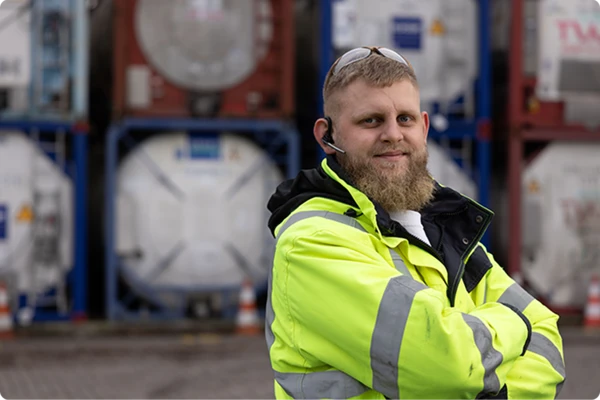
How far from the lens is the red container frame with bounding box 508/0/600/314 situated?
1022 centimetres

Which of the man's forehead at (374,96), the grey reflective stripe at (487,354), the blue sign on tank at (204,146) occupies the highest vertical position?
the man's forehead at (374,96)

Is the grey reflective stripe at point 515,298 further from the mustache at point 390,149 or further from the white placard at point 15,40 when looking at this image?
the white placard at point 15,40

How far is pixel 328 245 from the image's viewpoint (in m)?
1.97

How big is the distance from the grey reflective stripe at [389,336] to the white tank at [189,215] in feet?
26.0

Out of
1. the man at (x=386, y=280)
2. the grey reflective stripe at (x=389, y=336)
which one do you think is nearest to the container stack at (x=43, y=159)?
the man at (x=386, y=280)

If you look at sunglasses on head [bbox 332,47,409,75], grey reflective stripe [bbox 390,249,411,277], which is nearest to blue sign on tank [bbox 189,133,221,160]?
sunglasses on head [bbox 332,47,409,75]

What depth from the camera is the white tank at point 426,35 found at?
10.1m

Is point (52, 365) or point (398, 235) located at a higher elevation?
point (398, 235)

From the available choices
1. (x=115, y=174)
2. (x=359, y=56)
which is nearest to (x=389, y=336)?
(x=359, y=56)

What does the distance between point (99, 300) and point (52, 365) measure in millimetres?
3185

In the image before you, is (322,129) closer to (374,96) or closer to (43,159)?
(374,96)

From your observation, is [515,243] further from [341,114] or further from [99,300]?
[341,114]

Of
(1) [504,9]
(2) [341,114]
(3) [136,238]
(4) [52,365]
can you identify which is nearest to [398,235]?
(2) [341,114]

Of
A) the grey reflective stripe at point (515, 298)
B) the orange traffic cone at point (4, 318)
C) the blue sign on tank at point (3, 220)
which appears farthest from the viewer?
the blue sign on tank at point (3, 220)
